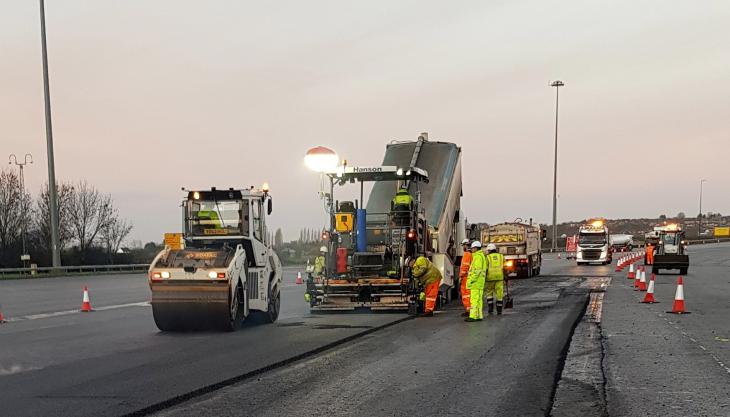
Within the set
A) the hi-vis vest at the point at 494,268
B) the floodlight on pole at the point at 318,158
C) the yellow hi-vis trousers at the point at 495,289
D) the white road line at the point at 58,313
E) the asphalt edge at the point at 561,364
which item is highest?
the floodlight on pole at the point at 318,158

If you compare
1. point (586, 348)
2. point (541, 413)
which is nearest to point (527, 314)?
point (586, 348)

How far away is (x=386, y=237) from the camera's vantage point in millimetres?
16641

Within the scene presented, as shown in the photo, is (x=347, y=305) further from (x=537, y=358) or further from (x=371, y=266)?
(x=537, y=358)

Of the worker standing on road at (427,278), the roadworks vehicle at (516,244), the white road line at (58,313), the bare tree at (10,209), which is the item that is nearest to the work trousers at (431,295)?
the worker standing on road at (427,278)

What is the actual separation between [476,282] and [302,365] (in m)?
6.50

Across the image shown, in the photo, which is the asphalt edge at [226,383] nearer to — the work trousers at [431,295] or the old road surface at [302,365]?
the old road surface at [302,365]

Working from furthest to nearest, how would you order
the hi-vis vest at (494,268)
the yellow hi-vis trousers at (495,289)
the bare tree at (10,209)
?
the bare tree at (10,209)
the yellow hi-vis trousers at (495,289)
the hi-vis vest at (494,268)

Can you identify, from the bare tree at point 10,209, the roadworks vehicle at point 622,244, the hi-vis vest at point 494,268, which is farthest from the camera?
the roadworks vehicle at point 622,244

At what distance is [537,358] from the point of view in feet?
32.0

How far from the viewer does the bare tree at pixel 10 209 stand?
2315 inches

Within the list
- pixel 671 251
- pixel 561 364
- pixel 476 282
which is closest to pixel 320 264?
pixel 476 282

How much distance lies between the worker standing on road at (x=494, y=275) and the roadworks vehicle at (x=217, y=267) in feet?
15.2

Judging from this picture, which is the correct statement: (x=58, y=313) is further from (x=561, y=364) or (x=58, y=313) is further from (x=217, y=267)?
(x=561, y=364)

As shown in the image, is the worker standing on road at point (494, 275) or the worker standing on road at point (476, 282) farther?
the worker standing on road at point (494, 275)
